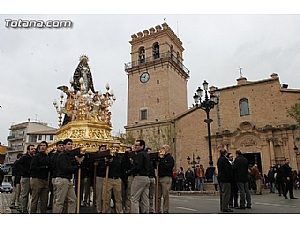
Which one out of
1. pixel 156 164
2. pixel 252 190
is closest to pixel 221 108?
pixel 252 190

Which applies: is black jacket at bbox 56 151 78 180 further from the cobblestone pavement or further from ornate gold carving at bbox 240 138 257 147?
ornate gold carving at bbox 240 138 257 147

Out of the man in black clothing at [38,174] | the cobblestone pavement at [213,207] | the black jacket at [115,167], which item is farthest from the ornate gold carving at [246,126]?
the man in black clothing at [38,174]

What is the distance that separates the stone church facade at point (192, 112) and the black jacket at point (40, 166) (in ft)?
69.8

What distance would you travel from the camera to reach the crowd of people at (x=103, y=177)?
18.2 feet

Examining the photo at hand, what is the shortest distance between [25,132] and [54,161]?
46.8 m

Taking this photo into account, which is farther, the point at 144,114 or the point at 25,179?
the point at 144,114

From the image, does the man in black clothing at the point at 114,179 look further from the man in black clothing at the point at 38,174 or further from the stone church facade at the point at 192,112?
the stone church facade at the point at 192,112

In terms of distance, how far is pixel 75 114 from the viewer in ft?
30.6

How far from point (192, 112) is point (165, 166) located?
71.3 ft

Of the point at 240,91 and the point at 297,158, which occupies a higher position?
the point at 240,91

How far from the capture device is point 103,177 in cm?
684

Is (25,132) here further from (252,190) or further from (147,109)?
(252,190)

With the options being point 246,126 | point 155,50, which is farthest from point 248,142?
point 155,50

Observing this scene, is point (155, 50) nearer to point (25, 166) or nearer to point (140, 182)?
point (25, 166)
